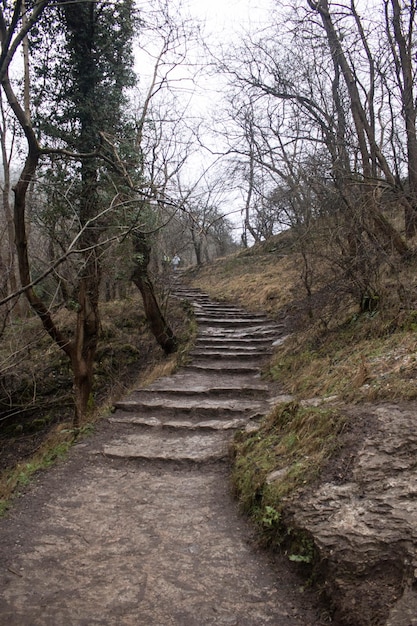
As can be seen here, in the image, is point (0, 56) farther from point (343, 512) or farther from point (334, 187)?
point (334, 187)

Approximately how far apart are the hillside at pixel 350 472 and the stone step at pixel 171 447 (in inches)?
13.1

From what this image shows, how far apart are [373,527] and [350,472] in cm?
59

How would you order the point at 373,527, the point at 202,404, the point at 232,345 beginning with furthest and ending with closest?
the point at 232,345 < the point at 202,404 < the point at 373,527

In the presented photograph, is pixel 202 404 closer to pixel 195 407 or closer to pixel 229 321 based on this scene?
pixel 195 407

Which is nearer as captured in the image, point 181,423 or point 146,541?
point 146,541

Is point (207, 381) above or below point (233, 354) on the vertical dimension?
below

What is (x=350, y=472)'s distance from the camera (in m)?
3.23

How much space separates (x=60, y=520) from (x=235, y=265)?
60.2 feet

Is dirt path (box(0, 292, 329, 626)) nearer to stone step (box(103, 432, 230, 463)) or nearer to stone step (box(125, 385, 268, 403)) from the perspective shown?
stone step (box(103, 432, 230, 463))

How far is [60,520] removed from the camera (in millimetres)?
3555

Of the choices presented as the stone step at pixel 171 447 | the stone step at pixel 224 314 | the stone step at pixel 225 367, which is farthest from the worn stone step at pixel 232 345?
the stone step at pixel 171 447

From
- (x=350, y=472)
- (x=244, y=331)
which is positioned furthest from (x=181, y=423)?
(x=244, y=331)

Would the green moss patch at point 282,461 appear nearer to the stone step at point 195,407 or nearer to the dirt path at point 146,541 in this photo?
the dirt path at point 146,541

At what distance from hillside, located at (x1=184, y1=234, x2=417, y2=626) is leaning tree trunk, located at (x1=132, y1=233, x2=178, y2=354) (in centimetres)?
456
